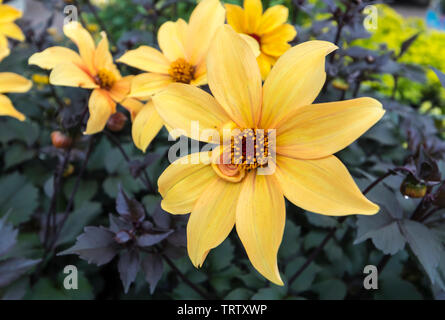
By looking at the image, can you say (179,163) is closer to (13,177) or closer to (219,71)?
(219,71)

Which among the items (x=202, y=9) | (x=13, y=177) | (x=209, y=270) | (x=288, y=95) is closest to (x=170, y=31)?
(x=202, y=9)

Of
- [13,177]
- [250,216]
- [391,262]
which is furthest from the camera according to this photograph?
[13,177]

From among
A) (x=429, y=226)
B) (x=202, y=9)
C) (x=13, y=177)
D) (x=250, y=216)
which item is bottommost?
(x=13, y=177)

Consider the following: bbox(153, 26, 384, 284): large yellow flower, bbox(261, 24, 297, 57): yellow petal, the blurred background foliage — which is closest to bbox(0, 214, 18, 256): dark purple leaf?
the blurred background foliage

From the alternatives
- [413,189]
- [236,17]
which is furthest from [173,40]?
[413,189]

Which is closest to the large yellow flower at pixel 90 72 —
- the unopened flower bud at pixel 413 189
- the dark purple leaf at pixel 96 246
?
the dark purple leaf at pixel 96 246

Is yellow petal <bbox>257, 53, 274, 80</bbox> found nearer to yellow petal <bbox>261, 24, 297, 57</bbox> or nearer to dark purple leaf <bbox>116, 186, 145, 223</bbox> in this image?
yellow petal <bbox>261, 24, 297, 57</bbox>
